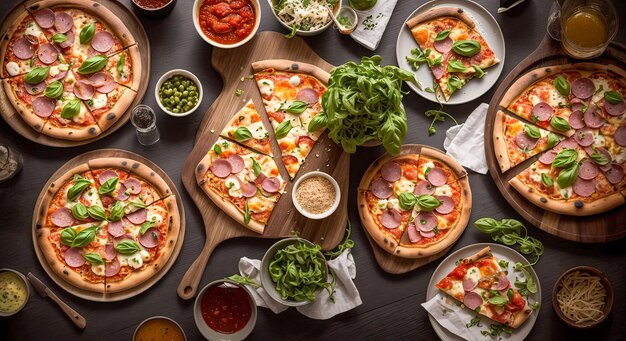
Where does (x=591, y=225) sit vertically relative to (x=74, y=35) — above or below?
below

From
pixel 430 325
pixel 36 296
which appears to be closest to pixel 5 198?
pixel 36 296

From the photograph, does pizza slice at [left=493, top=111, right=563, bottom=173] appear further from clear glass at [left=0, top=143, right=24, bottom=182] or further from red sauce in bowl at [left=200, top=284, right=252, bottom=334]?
clear glass at [left=0, top=143, right=24, bottom=182]

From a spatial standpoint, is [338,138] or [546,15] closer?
[338,138]

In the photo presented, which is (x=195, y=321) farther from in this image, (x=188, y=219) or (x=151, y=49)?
(x=151, y=49)

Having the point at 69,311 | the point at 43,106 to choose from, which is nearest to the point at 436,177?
the point at 69,311

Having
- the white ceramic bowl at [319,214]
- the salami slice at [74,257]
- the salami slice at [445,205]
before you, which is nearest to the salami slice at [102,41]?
the salami slice at [74,257]
